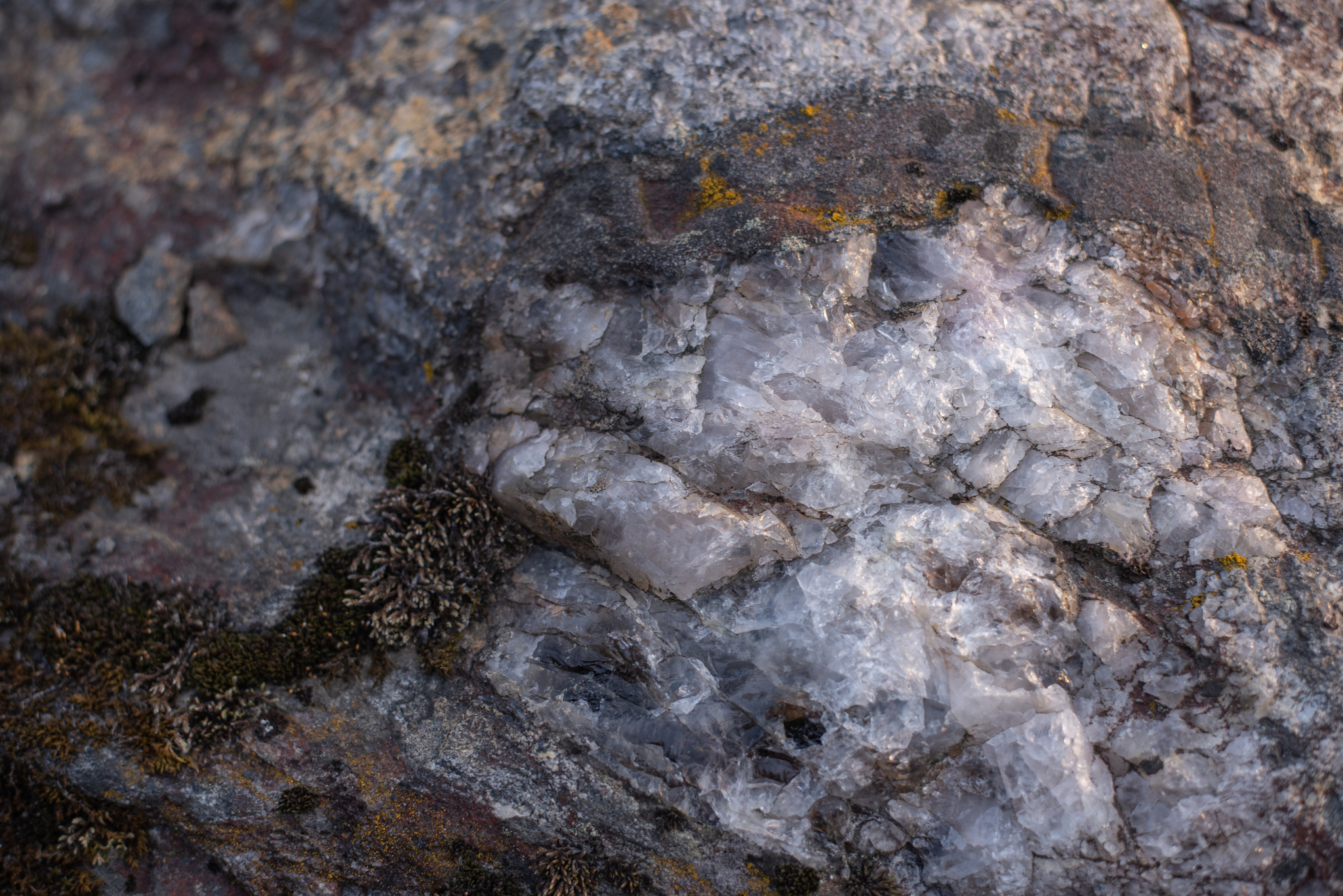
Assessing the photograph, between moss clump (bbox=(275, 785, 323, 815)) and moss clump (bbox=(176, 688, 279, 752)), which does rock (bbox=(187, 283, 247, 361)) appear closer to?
moss clump (bbox=(176, 688, 279, 752))

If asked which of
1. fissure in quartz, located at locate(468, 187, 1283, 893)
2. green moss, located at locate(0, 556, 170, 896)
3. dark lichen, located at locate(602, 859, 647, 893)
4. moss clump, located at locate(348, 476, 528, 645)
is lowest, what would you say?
green moss, located at locate(0, 556, 170, 896)

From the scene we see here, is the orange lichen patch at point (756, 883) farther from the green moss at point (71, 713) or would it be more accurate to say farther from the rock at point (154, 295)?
the rock at point (154, 295)

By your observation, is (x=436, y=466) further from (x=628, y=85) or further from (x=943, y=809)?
(x=943, y=809)

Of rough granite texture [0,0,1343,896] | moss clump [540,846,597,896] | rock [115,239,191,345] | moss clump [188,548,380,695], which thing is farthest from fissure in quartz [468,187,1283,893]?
rock [115,239,191,345]

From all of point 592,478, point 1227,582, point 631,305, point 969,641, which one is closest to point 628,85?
point 631,305

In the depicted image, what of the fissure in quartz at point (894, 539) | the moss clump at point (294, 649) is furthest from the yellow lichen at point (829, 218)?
the moss clump at point (294, 649)

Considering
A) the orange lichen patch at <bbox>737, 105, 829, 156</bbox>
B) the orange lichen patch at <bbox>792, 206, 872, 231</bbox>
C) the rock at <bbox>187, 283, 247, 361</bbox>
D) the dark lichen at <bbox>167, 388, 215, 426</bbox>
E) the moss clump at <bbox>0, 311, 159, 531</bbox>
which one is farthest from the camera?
the rock at <bbox>187, 283, 247, 361</bbox>

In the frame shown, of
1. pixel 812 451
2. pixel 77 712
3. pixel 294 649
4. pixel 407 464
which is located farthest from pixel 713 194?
pixel 77 712
